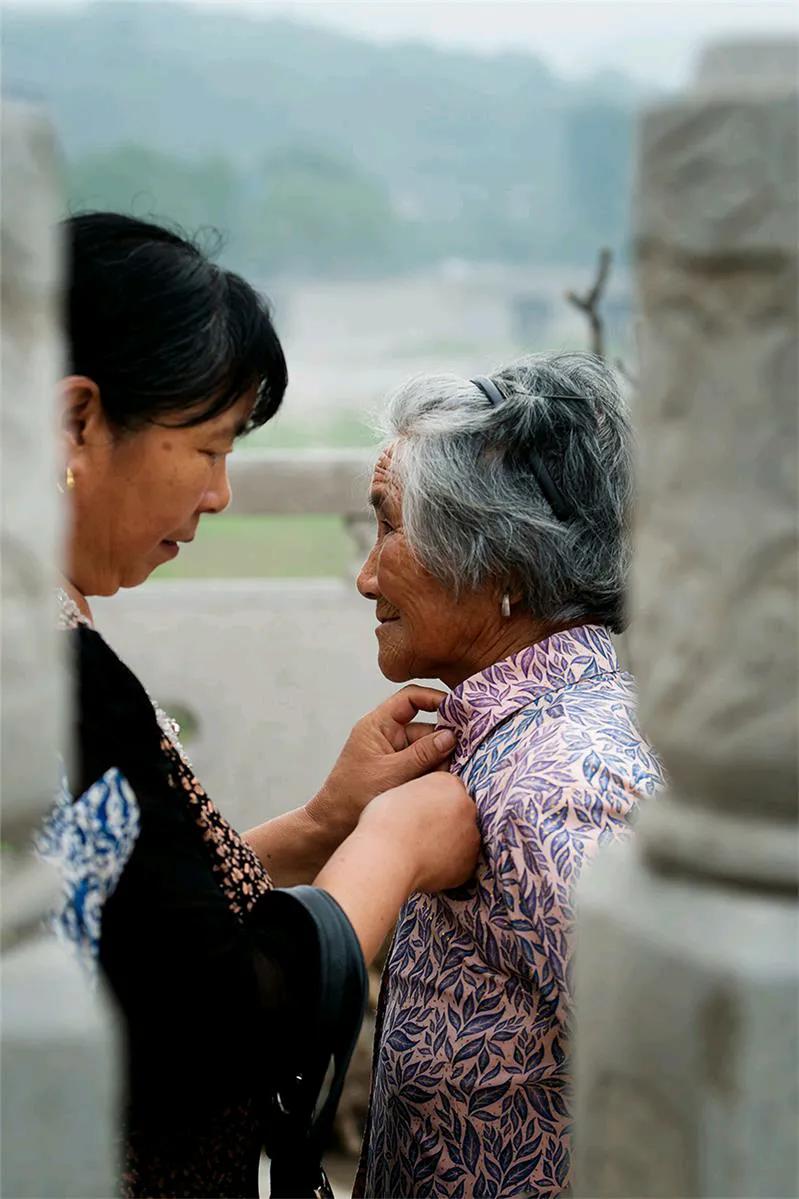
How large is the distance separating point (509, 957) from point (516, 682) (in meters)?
0.44

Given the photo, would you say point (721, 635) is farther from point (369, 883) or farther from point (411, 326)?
point (411, 326)

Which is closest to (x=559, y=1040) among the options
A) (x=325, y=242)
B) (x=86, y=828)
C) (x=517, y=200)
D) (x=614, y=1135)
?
(x=614, y=1135)

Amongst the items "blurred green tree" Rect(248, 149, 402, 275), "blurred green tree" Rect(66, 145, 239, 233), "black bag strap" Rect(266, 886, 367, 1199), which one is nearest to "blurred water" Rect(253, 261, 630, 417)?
"blurred green tree" Rect(66, 145, 239, 233)

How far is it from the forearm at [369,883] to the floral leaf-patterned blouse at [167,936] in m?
0.05

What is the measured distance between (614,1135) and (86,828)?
64cm

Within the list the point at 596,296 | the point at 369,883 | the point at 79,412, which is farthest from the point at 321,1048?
the point at 596,296

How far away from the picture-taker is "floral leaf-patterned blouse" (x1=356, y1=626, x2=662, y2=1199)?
6.92ft

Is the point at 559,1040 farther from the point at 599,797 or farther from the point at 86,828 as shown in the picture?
the point at 86,828

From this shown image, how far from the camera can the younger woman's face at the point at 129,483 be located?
1901mm

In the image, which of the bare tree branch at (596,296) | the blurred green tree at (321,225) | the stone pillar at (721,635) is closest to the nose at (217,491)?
the stone pillar at (721,635)

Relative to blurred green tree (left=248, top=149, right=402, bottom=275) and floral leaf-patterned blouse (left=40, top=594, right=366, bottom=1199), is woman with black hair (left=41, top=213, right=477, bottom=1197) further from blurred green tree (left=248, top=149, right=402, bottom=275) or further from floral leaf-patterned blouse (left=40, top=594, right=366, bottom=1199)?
blurred green tree (left=248, top=149, right=402, bottom=275)

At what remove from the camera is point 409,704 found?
2.42 meters

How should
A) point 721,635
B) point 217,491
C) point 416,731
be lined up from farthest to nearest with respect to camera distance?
point 416,731
point 217,491
point 721,635

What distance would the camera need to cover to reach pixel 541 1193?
2.18 metres
